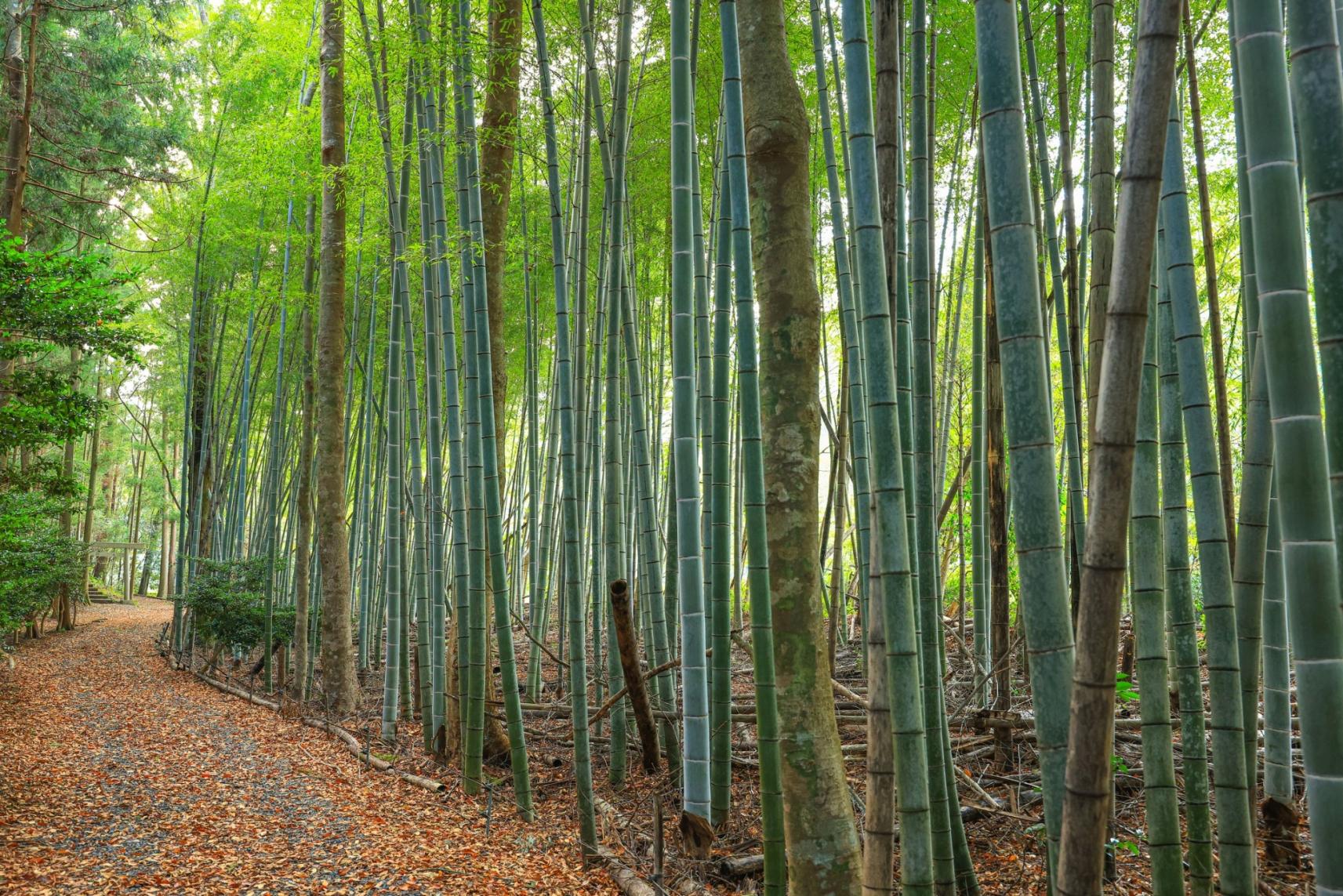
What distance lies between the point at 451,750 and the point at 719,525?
2580 millimetres

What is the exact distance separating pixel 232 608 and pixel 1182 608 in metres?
7.62

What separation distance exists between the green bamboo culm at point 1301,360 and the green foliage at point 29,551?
5.41 m

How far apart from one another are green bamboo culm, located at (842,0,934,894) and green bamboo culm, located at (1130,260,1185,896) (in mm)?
437

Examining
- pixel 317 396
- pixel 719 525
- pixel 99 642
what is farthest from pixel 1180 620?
pixel 99 642

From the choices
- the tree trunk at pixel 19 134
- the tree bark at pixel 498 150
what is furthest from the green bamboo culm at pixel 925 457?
the tree trunk at pixel 19 134

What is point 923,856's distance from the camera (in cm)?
169

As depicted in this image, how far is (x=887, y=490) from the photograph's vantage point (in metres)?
1.69

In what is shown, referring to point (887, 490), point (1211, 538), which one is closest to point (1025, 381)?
point (887, 490)

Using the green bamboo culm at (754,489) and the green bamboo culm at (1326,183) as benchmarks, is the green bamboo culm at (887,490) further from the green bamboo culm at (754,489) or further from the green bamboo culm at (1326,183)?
the green bamboo culm at (1326,183)

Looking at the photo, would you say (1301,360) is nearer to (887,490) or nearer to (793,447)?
(887,490)

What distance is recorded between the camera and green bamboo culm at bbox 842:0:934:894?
1.67 metres

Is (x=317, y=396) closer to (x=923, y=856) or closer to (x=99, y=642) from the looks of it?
(x=923, y=856)

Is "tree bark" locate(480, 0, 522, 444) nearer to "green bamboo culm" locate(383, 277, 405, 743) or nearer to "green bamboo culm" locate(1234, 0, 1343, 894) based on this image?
"green bamboo culm" locate(383, 277, 405, 743)

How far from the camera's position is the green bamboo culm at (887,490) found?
167cm
